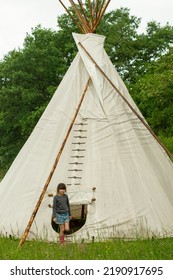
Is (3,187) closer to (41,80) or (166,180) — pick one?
(166,180)

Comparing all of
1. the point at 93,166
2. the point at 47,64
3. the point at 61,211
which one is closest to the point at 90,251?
the point at 61,211

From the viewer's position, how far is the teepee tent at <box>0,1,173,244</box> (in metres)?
7.93

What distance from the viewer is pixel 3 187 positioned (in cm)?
904

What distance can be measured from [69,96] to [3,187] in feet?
6.76

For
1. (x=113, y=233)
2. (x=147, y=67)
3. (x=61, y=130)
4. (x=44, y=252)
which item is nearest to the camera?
(x=44, y=252)

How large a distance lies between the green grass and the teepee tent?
Answer: 0.88 meters

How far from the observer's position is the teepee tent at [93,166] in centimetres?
793

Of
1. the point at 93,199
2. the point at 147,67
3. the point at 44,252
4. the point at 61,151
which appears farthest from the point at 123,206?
the point at 147,67

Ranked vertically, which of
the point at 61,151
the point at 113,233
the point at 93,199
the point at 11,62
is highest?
the point at 11,62

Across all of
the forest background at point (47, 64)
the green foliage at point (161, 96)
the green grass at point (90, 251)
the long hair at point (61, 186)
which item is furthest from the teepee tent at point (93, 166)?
the forest background at point (47, 64)

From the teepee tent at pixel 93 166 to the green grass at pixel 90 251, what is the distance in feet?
2.90

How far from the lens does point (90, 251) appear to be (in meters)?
6.34

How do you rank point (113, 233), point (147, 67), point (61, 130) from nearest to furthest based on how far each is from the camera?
point (113, 233), point (61, 130), point (147, 67)

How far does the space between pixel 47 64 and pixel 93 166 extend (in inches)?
831
